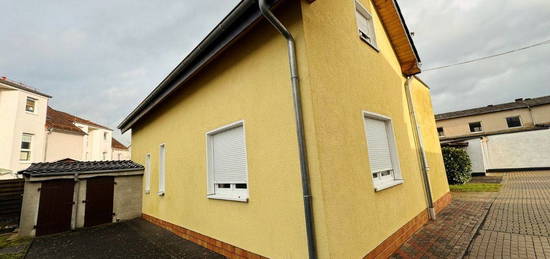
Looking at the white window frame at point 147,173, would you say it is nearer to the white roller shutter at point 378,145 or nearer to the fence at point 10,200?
the fence at point 10,200

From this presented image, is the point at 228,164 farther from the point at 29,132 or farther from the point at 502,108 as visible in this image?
the point at 502,108

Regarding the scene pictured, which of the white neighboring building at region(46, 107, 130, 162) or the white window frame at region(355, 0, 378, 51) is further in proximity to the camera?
the white neighboring building at region(46, 107, 130, 162)

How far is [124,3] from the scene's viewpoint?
6.36 m

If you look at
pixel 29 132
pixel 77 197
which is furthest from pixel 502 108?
pixel 29 132

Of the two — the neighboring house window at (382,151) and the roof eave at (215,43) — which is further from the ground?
the roof eave at (215,43)

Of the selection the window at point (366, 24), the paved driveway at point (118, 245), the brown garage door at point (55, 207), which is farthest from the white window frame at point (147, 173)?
the window at point (366, 24)

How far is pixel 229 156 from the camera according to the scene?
4.64m

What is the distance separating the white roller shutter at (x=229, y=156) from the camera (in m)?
4.34

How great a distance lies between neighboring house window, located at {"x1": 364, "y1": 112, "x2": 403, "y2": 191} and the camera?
4434mm

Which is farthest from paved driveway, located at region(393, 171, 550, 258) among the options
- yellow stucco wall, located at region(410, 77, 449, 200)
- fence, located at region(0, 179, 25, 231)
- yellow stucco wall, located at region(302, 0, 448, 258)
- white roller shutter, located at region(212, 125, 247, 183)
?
fence, located at region(0, 179, 25, 231)

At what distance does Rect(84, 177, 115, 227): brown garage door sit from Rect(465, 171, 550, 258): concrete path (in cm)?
1167

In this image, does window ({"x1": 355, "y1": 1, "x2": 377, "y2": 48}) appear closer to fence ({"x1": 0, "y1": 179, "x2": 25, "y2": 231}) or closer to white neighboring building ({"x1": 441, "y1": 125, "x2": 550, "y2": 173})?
white neighboring building ({"x1": 441, "y1": 125, "x2": 550, "y2": 173})

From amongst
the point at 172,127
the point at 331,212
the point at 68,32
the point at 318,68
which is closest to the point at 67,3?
the point at 68,32

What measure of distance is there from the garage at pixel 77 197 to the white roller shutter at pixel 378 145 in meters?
9.78
